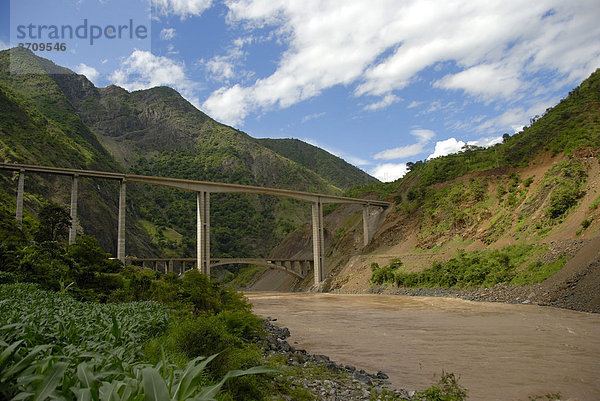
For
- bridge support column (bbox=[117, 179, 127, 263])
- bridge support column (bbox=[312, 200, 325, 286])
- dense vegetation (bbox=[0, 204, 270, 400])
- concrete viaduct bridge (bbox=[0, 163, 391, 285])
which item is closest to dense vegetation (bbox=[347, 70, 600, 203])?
concrete viaduct bridge (bbox=[0, 163, 391, 285])

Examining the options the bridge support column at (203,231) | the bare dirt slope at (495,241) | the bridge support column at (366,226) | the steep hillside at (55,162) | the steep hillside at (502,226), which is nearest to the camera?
the bare dirt slope at (495,241)

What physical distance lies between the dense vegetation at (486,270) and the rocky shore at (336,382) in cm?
2405

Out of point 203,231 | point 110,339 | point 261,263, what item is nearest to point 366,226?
point 261,263

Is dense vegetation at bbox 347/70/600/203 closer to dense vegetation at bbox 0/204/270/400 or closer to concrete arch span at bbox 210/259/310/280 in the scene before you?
concrete arch span at bbox 210/259/310/280

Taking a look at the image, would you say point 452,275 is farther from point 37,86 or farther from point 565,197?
point 37,86

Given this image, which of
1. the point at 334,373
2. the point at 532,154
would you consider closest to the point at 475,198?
the point at 532,154

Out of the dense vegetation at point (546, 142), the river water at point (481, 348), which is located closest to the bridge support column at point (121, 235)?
the river water at point (481, 348)

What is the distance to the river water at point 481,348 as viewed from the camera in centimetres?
980

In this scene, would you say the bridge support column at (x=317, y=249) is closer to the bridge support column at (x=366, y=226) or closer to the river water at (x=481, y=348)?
the bridge support column at (x=366, y=226)

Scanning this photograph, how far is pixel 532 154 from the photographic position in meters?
53.4

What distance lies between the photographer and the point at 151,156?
576 feet

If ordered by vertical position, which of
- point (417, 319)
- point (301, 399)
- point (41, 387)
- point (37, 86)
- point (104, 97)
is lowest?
point (417, 319)

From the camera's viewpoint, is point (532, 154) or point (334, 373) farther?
point (532, 154)

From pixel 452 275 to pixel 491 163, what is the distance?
28552mm
